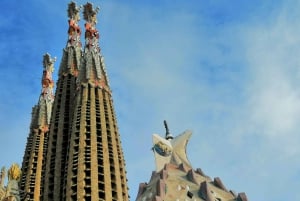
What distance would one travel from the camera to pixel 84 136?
44656mm

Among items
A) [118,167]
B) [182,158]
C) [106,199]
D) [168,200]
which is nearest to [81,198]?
[106,199]

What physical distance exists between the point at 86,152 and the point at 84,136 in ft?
5.38

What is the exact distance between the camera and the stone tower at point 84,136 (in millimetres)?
41406

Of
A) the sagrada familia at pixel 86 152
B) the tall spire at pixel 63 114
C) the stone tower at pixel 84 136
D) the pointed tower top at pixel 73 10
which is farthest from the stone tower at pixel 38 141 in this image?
the pointed tower top at pixel 73 10

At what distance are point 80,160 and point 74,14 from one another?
22.5 meters

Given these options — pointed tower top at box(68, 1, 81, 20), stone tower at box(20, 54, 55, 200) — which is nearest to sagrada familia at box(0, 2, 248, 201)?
stone tower at box(20, 54, 55, 200)

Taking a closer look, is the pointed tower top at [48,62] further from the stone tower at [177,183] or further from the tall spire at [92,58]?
the stone tower at [177,183]

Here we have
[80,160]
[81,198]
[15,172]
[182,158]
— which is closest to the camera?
[15,172]

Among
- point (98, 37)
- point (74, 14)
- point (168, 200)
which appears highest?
point (74, 14)

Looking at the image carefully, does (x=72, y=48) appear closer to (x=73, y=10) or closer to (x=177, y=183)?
(x=73, y=10)

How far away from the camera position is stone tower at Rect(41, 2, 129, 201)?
41406 millimetres

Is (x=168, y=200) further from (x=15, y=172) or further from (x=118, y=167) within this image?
(x=15, y=172)

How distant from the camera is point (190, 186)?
162ft

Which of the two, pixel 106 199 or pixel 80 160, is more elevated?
pixel 80 160
